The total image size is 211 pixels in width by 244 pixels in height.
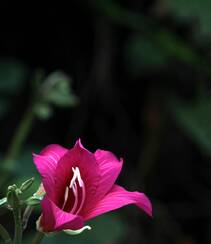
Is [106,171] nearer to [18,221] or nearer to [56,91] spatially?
[18,221]

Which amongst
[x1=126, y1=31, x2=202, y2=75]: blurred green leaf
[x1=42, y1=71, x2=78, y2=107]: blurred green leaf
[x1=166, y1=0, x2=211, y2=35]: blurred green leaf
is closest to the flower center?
[x1=42, y1=71, x2=78, y2=107]: blurred green leaf

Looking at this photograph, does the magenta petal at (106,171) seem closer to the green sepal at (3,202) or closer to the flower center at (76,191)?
the flower center at (76,191)

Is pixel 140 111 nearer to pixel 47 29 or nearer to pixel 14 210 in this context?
pixel 47 29

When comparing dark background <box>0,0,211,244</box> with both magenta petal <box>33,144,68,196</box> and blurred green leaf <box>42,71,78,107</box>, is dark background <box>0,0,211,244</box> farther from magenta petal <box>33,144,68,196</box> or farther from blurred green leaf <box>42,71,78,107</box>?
magenta petal <box>33,144,68,196</box>

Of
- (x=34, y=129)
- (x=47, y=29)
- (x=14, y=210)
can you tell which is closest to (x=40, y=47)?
(x=47, y=29)

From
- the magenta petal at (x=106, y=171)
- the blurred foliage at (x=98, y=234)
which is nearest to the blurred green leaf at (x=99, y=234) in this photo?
the blurred foliage at (x=98, y=234)

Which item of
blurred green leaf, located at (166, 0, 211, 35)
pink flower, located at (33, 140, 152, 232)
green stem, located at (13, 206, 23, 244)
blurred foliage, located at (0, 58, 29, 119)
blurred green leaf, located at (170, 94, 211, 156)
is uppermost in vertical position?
blurred green leaf, located at (166, 0, 211, 35)
